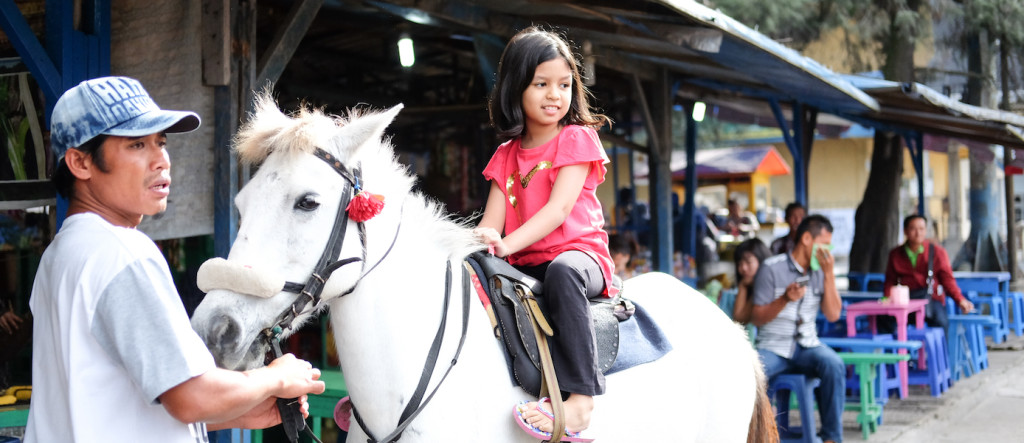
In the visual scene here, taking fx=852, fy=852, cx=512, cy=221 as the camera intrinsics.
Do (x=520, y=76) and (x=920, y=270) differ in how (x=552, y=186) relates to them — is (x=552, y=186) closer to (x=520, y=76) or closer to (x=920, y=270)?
(x=520, y=76)

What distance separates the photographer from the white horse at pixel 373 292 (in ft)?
6.53

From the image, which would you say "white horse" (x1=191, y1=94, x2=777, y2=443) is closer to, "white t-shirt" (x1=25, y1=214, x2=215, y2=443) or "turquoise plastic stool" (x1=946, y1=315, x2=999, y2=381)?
"white t-shirt" (x1=25, y1=214, x2=215, y2=443)

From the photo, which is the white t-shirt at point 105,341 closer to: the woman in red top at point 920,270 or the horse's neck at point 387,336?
the horse's neck at point 387,336

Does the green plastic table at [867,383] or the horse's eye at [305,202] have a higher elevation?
the horse's eye at [305,202]

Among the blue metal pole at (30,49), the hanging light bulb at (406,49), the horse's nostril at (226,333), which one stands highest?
the hanging light bulb at (406,49)

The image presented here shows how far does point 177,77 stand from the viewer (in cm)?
381

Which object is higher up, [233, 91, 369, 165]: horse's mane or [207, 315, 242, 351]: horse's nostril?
[233, 91, 369, 165]: horse's mane

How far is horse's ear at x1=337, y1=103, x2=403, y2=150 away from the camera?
7.15ft

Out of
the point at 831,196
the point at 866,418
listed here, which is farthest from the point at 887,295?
the point at 831,196

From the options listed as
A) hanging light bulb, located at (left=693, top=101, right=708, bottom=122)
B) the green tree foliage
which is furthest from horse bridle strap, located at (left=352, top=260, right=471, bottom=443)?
the green tree foliage

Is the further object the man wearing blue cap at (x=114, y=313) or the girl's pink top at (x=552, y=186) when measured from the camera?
the girl's pink top at (x=552, y=186)

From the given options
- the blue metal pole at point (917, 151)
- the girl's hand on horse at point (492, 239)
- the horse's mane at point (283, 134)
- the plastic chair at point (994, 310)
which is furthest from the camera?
the blue metal pole at point (917, 151)

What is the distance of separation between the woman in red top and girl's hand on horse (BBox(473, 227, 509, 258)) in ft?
23.0

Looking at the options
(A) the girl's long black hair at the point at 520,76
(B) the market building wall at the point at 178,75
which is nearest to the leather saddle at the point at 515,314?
(A) the girl's long black hair at the point at 520,76
